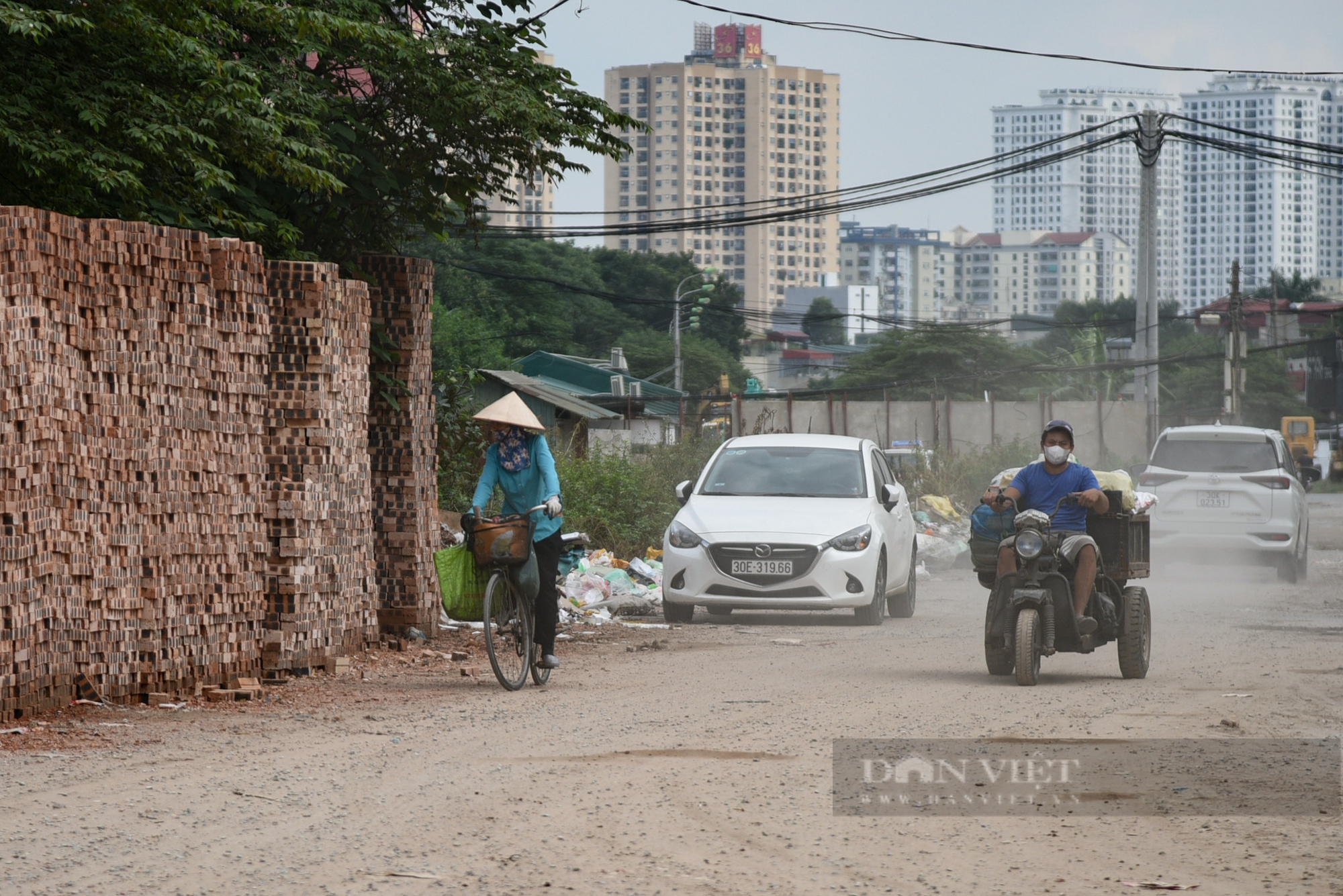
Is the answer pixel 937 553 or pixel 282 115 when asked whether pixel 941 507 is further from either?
pixel 282 115

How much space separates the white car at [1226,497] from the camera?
19.7 meters

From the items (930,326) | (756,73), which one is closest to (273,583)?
(930,326)

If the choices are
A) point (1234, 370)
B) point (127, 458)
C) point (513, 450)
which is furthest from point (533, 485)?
point (1234, 370)

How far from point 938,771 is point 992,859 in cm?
151

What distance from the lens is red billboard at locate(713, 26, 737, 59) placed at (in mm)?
168125

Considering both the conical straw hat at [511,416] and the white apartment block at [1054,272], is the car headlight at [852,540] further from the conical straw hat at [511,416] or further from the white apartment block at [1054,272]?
the white apartment block at [1054,272]

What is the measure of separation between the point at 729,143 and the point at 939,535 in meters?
144

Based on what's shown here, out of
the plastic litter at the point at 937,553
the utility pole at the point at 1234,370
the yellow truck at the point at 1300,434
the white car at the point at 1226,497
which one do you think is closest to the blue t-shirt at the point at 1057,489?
the white car at the point at 1226,497

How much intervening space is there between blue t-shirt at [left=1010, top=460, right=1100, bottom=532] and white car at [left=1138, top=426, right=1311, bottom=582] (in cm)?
1010

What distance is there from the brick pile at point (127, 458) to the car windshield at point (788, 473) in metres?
6.72

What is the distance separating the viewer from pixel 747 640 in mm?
13297

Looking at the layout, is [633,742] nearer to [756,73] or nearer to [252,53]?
[252,53]

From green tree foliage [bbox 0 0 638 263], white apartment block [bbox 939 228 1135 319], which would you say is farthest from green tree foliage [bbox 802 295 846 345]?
green tree foliage [bbox 0 0 638 263]

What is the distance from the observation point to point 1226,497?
1980 centimetres
